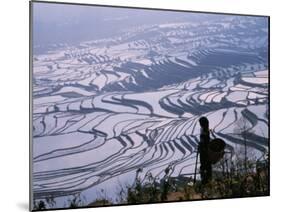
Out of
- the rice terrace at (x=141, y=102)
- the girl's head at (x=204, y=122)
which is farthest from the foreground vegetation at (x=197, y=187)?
the girl's head at (x=204, y=122)

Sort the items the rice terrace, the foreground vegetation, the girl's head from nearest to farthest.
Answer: the rice terrace, the foreground vegetation, the girl's head

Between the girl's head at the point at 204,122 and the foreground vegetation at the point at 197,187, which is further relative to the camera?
the girl's head at the point at 204,122

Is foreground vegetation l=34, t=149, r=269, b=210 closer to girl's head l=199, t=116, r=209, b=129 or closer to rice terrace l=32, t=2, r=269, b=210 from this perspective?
rice terrace l=32, t=2, r=269, b=210

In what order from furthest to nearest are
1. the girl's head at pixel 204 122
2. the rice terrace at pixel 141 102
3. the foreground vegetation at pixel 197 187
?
the girl's head at pixel 204 122, the foreground vegetation at pixel 197 187, the rice terrace at pixel 141 102

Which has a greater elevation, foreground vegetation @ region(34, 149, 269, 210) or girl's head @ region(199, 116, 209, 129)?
girl's head @ region(199, 116, 209, 129)

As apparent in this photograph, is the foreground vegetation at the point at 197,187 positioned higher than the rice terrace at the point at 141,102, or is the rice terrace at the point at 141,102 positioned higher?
the rice terrace at the point at 141,102

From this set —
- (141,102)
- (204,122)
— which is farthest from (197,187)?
(141,102)

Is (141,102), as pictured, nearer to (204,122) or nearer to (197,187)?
Result: (204,122)

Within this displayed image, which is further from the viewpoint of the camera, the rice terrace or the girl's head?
the girl's head

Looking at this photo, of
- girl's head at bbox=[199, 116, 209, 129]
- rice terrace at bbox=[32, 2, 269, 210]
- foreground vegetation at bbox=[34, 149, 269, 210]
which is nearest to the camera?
rice terrace at bbox=[32, 2, 269, 210]

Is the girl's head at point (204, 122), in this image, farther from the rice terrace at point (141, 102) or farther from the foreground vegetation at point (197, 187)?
the foreground vegetation at point (197, 187)

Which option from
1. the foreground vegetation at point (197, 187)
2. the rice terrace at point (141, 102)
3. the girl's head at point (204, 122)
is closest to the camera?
the rice terrace at point (141, 102)

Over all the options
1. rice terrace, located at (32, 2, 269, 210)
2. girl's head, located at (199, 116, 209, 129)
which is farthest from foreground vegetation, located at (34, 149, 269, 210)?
girl's head, located at (199, 116, 209, 129)
